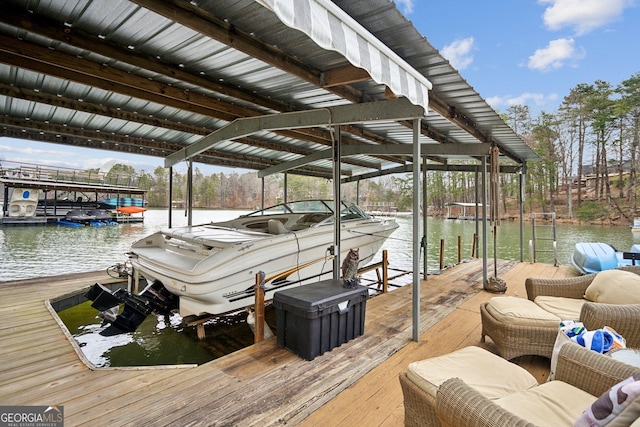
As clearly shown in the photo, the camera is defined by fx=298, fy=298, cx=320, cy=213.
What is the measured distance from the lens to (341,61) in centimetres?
273

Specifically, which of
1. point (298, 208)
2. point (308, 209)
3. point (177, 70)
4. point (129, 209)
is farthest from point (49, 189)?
point (177, 70)

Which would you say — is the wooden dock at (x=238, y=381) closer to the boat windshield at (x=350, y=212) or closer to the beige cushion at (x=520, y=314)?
the beige cushion at (x=520, y=314)

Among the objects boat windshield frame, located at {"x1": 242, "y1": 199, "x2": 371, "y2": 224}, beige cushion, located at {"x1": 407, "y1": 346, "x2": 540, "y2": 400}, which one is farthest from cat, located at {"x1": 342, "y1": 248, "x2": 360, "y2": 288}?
boat windshield frame, located at {"x1": 242, "y1": 199, "x2": 371, "y2": 224}

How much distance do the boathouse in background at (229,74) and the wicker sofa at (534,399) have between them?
159 centimetres

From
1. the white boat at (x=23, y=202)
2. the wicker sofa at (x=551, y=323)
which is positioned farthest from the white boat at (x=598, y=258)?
the white boat at (x=23, y=202)

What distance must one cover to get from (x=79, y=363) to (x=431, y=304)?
3.86 meters

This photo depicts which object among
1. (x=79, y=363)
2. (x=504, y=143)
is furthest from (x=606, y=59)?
(x=79, y=363)

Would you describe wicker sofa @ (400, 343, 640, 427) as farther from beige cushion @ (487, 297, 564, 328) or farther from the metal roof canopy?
the metal roof canopy

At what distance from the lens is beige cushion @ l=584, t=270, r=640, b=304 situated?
95.2 inches

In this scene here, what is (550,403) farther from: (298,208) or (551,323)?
(298,208)

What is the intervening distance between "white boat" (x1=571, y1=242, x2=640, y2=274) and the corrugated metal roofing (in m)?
2.40

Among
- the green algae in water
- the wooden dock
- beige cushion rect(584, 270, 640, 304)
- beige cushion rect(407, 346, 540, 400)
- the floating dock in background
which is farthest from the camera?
the floating dock in background

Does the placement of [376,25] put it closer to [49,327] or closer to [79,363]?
[79,363]

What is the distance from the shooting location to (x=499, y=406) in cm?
117
